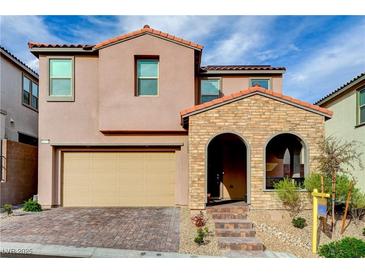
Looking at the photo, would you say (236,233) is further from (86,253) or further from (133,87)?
(133,87)

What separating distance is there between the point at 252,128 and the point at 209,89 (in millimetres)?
4158

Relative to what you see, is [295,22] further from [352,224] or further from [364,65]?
[352,224]

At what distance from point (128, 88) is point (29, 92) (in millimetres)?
7692

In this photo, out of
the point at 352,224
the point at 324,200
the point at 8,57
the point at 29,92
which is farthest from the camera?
the point at 29,92

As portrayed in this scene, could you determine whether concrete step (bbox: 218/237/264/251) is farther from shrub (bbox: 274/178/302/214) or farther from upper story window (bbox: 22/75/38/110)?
upper story window (bbox: 22/75/38/110)

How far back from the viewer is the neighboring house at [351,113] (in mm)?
13211

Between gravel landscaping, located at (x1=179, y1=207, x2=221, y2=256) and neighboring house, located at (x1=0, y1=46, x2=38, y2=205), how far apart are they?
834 centimetres

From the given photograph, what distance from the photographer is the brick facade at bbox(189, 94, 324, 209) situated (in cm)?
991

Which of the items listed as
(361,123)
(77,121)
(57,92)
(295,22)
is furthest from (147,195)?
(361,123)

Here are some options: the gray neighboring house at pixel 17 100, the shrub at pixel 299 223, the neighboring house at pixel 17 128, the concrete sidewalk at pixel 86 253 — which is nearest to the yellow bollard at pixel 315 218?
the concrete sidewalk at pixel 86 253

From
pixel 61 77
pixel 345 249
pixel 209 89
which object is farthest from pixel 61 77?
pixel 345 249

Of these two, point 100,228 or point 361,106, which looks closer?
point 100,228

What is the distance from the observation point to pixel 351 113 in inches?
553

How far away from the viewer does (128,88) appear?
11453 millimetres
